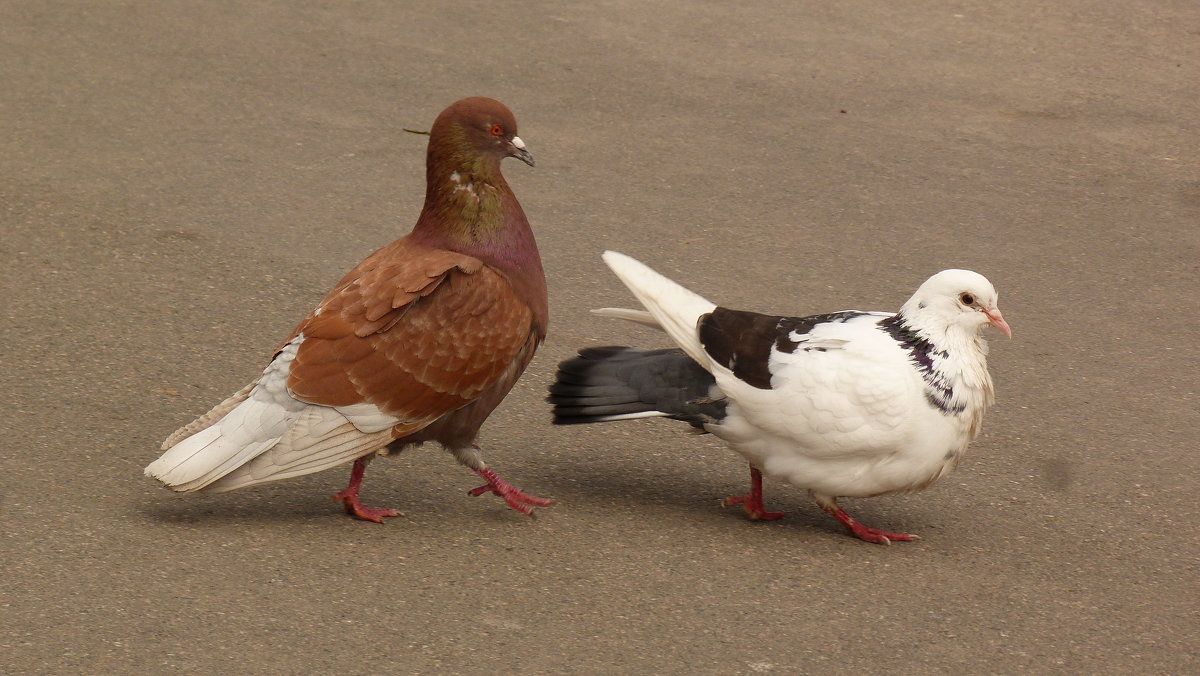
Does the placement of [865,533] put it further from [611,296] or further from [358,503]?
[611,296]

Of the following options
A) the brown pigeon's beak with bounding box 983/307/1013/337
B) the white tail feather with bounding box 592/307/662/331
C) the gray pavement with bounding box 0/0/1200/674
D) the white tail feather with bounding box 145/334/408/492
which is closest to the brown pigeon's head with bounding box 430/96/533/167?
the white tail feather with bounding box 592/307/662/331

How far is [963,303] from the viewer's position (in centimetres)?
407

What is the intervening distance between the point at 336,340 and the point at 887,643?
67.8 inches

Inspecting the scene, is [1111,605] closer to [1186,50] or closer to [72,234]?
[72,234]

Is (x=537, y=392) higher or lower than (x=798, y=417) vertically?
lower

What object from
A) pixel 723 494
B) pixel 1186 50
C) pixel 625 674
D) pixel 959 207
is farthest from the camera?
pixel 1186 50

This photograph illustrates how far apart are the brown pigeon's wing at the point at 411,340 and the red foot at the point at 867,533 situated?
1099 millimetres

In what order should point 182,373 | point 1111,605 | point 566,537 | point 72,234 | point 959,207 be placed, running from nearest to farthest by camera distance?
point 1111,605, point 566,537, point 182,373, point 72,234, point 959,207

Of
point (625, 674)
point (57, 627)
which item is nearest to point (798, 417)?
point (625, 674)

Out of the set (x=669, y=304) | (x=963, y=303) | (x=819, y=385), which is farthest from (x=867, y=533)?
(x=669, y=304)

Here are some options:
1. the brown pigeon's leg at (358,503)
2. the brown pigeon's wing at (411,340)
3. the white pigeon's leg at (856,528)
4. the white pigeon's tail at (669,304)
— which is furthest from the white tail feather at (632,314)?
the brown pigeon's leg at (358,503)

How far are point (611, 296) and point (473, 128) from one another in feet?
5.42

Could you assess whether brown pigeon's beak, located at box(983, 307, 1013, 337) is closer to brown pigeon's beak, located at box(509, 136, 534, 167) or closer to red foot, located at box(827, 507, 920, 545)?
red foot, located at box(827, 507, 920, 545)

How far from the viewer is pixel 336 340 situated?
388 cm
